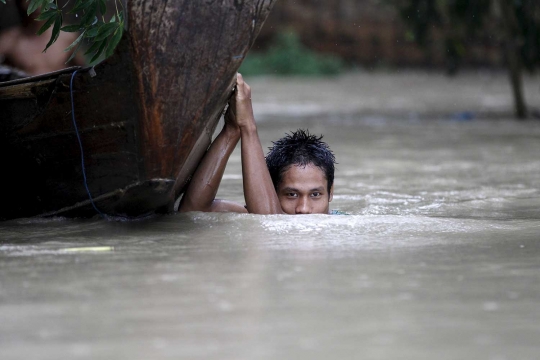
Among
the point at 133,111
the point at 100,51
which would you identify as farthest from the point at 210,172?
the point at 100,51

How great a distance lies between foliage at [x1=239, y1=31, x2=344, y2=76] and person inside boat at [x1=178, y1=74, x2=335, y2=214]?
17.9 m

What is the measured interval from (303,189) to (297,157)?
0.20m

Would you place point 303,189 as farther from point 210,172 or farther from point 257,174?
point 210,172

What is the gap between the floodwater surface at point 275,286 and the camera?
98.5 inches

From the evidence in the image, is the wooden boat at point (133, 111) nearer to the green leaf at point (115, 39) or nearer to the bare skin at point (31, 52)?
the green leaf at point (115, 39)

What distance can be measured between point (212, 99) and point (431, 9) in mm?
7775

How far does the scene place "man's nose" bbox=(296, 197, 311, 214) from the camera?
482cm

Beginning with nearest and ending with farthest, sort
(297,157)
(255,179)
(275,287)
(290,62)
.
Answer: (275,287) → (255,179) → (297,157) → (290,62)

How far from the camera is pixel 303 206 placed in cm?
484

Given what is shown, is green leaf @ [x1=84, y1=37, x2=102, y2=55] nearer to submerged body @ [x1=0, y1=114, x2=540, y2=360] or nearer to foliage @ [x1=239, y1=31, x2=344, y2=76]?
submerged body @ [x1=0, y1=114, x2=540, y2=360]

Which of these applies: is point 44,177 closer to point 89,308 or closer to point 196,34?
point 196,34

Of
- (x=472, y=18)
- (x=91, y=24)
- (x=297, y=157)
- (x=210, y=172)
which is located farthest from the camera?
(x=472, y=18)

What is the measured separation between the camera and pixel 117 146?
4387 mm

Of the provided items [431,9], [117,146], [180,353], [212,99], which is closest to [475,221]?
[212,99]
